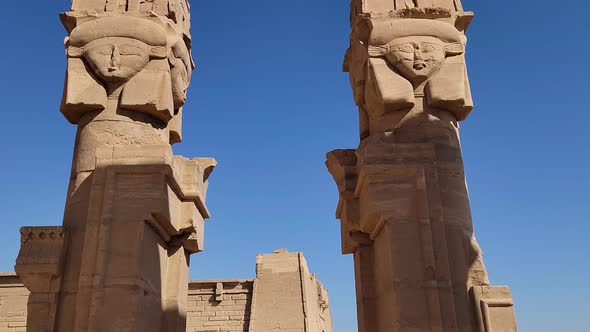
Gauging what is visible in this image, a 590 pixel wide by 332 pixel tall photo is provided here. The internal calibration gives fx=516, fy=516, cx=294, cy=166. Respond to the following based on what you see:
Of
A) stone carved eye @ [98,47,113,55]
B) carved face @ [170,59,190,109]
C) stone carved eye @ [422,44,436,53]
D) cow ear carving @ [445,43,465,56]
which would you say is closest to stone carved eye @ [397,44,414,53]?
stone carved eye @ [422,44,436,53]

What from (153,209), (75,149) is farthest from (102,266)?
(75,149)

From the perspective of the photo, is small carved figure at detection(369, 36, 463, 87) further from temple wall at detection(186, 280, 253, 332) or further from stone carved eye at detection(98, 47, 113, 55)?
temple wall at detection(186, 280, 253, 332)

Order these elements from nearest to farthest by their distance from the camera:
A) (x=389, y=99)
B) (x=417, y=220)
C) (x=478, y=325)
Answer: (x=478, y=325)
(x=417, y=220)
(x=389, y=99)

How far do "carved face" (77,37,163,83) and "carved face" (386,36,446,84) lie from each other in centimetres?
318

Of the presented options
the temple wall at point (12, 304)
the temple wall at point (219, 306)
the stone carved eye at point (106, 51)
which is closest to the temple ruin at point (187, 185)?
the stone carved eye at point (106, 51)

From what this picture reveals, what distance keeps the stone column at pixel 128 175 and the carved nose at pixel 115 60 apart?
0.7 inches

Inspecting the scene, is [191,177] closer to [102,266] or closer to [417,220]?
[102,266]

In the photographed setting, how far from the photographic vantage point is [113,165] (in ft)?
20.0

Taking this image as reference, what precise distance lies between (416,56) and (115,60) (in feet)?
12.6

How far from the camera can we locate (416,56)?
21.4 feet

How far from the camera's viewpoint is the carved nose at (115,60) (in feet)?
21.6

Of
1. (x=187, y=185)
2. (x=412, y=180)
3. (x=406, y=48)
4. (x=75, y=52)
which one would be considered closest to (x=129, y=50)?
(x=75, y=52)

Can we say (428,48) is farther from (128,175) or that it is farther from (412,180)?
(128,175)

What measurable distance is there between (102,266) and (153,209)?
2.69 feet
